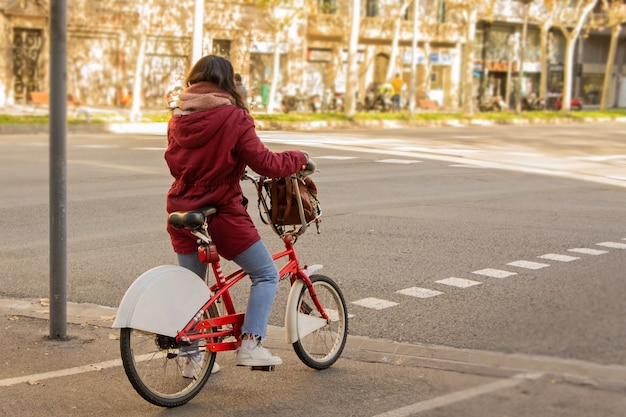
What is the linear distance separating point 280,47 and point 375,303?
41685 mm

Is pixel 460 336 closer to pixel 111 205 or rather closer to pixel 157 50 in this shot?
pixel 111 205

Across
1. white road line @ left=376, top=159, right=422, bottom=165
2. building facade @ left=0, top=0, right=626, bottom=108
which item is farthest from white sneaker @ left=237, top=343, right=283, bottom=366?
building facade @ left=0, top=0, right=626, bottom=108

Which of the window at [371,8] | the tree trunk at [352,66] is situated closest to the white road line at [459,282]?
the tree trunk at [352,66]

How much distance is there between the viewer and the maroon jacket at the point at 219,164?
4672mm

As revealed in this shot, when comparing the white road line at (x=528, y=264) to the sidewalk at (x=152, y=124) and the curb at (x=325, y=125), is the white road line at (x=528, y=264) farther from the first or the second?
the sidewalk at (x=152, y=124)

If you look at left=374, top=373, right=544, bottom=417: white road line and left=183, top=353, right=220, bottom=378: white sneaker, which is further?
left=183, top=353, right=220, bottom=378: white sneaker

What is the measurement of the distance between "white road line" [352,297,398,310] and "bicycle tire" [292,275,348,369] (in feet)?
4.80

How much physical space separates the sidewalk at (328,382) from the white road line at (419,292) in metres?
1.38

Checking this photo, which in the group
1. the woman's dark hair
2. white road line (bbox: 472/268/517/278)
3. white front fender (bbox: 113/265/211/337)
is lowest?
white road line (bbox: 472/268/517/278)

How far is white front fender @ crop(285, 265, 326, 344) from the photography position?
5.22 metres

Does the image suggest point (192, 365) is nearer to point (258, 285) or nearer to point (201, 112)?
point (258, 285)

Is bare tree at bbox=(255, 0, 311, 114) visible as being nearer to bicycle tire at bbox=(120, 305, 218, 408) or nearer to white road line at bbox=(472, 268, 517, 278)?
white road line at bbox=(472, 268, 517, 278)

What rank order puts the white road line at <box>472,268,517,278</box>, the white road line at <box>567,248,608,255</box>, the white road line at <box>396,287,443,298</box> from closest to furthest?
the white road line at <box>396,287,443,298</box> < the white road line at <box>472,268,517,278</box> < the white road line at <box>567,248,608,255</box>

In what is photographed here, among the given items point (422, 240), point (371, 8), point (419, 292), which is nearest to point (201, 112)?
point (419, 292)
